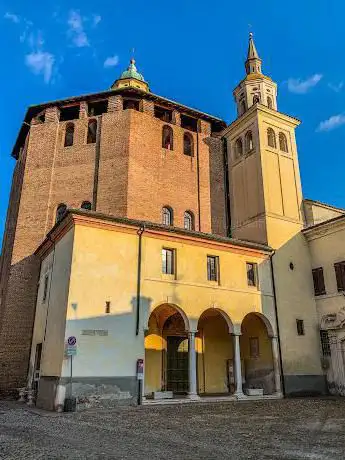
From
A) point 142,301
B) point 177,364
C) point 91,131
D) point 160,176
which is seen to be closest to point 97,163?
point 91,131

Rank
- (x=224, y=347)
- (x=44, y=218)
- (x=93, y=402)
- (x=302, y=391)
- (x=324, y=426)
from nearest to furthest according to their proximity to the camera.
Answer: (x=324, y=426) → (x=93, y=402) → (x=302, y=391) → (x=224, y=347) → (x=44, y=218)

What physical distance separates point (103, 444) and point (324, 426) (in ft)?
18.5

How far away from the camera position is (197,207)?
2542 centimetres

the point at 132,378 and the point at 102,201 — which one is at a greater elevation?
the point at 102,201

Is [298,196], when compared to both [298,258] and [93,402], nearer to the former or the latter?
[298,258]

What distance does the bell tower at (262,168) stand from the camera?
21672mm

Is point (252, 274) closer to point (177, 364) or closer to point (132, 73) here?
point (177, 364)

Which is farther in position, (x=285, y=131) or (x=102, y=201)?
(x=285, y=131)

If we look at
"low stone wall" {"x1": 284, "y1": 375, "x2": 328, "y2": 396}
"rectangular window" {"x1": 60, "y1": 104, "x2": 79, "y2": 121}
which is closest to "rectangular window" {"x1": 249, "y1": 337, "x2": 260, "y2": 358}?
"low stone wall" {"x1": 284, "y1": 375, "x2": 328, "y2": 396}

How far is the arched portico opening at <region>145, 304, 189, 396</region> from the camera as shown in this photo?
18130 mm

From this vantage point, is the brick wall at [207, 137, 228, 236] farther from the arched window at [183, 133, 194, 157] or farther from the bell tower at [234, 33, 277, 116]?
the bell tower at [234, 33, 277, 116]

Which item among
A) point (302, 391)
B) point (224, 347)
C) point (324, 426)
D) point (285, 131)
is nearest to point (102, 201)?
point (224, 347)

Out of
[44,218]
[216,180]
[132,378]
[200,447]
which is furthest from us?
[216,180]

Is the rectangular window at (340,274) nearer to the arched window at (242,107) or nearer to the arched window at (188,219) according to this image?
the arched window at (188,219)
